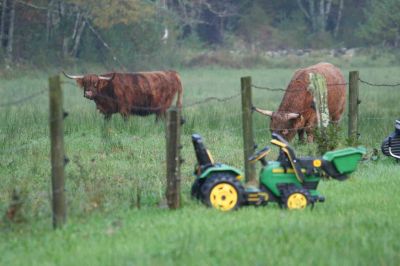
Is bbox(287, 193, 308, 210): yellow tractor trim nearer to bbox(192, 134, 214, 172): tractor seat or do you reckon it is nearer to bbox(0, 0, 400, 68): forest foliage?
bbox(192, 134, 214, 172): tractor seat

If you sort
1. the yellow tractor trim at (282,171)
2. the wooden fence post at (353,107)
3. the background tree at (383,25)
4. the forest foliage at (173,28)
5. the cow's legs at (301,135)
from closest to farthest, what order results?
the yellow tractor trim at (282,171) < the wooden fence post at (353,107) < the cow's legs at (301,135) < the forest foliage at (173,28) < the background tree at (383,25)

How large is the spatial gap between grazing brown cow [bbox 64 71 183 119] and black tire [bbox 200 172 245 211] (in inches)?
436

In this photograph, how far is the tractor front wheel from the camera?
9.80m

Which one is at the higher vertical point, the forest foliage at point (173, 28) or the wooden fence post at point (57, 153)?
the forest foliage at point (173, 28)

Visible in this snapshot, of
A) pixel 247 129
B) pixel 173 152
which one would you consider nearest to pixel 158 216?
pixel 173 152

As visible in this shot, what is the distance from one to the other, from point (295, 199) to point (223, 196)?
767mm

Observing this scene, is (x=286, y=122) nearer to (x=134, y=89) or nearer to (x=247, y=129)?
(x=247, y=129)

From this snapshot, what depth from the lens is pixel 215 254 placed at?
24.8 ft

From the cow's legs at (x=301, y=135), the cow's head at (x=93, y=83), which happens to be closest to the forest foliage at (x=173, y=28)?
the cow's head at (x=93, y=83)

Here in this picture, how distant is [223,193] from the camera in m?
9.62

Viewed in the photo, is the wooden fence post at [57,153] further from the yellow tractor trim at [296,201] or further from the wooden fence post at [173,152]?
the yellow tractor trim at [296,201]

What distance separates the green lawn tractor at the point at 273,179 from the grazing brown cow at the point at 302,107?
4.93 metres

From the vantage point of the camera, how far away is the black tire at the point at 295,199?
980cm

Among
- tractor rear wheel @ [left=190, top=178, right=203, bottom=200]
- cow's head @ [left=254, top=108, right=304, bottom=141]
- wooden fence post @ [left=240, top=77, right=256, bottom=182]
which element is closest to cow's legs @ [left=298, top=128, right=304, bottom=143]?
cow's head @ [left=254, top=108, right=304, bottom=141]
